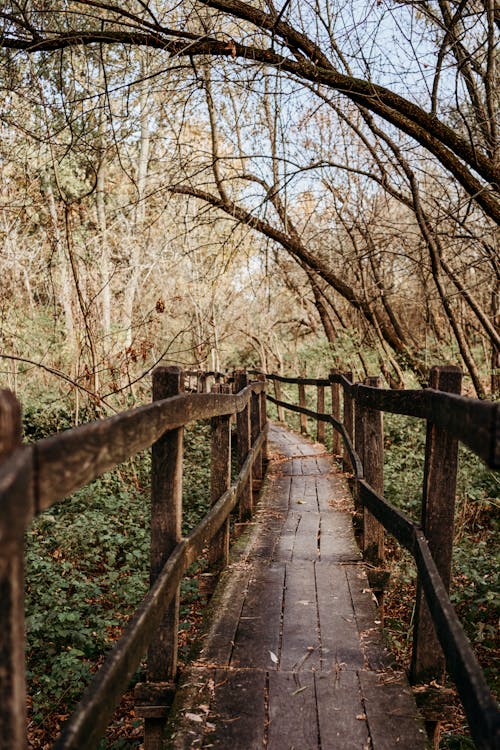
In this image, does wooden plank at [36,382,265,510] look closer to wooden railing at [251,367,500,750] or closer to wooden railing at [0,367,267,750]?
wooden railing at [0,367,267,750]

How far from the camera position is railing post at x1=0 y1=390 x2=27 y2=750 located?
47.3 inches

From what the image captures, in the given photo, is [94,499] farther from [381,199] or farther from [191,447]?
[381,199]

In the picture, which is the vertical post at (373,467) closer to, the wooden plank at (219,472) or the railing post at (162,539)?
the wooden plank at (219,472)

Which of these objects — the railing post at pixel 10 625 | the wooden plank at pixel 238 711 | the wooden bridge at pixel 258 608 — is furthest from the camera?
the wooden plank at pixel 238 711

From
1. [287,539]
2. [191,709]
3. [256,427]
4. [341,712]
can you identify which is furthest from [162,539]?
[256,427]

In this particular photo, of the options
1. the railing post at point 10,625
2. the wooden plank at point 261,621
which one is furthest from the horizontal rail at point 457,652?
the railing post at point 10,625

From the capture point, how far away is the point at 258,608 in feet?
13.1

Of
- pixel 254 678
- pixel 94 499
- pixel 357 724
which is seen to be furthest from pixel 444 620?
pixel 94 499

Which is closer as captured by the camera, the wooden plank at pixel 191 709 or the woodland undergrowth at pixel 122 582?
the wooden plank at pixel 191 709

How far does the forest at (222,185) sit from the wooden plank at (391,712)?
1883mm

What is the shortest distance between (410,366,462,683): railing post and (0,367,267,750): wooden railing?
3.67 ft

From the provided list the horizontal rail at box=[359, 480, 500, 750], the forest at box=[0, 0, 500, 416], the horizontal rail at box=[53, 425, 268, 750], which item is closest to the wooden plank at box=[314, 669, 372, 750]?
the horizontal rail at box=[359, 480, 500, 750]

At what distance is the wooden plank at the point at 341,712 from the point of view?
2.56 m

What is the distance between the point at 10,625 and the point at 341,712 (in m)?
2.02
